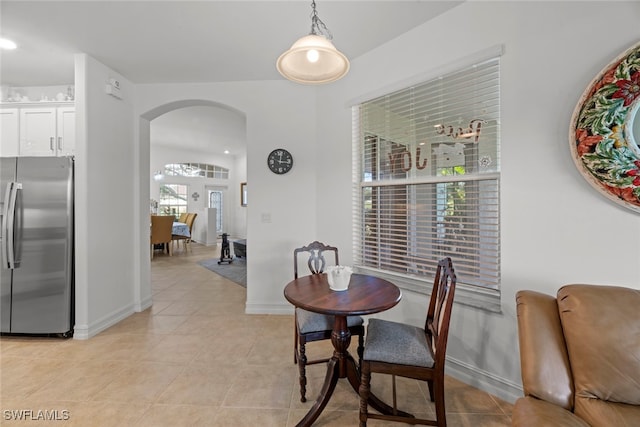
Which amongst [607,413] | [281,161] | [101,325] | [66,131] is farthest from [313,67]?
[101,325]

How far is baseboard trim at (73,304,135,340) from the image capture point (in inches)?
102

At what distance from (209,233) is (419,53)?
7.78 meters

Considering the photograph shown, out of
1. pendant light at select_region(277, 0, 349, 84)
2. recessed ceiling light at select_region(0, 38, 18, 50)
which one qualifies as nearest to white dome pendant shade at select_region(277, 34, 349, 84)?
Result: pendant light at select_region(277, 0, 349, 84)

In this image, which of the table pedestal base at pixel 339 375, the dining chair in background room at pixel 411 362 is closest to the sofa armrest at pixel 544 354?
the dining chair in background room at pixel 411 362

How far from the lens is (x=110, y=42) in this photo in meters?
2.48

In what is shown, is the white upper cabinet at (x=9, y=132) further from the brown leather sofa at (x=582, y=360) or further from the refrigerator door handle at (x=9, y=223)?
the brown leather sofa at (x=582, y=360)

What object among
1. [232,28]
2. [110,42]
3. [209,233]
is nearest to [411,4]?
[232,28]

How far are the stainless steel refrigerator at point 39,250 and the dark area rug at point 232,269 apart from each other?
2.23 metres

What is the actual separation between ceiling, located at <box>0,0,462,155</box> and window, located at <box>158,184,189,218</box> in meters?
5.49

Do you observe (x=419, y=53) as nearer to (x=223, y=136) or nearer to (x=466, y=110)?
(x=466, y=110)

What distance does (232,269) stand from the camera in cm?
545

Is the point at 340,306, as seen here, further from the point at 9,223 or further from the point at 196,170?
the point at 196,170

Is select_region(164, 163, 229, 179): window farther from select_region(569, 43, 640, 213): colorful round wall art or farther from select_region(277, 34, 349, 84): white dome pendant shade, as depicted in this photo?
select_region(569, 43, 640, 213): colorful round wall art

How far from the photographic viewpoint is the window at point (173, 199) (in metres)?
8.48
